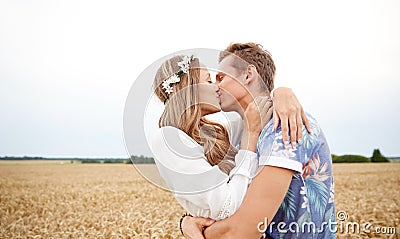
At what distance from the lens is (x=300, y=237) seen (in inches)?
61.5

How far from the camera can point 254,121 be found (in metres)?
1.58

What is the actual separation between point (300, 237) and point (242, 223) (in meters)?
0.22

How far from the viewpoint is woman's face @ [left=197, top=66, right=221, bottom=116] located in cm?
177

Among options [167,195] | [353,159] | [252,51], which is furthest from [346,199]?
[353,159]

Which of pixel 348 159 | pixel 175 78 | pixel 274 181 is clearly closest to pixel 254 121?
pixel 274 181

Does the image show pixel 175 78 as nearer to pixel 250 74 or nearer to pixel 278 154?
pixel 250 74

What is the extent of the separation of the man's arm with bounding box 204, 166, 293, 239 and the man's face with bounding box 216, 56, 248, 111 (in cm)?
37

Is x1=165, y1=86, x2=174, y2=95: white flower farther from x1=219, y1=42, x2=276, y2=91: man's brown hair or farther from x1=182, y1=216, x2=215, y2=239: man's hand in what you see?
x1=182, y1=216, x2=215, y2=239: man's hand

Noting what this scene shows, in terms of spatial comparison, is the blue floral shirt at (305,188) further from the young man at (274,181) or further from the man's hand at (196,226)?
the man's hand at (196,226)

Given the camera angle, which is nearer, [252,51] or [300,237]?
[300,237]

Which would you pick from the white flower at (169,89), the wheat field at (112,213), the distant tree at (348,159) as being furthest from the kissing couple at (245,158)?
the distant tree at (348,159)

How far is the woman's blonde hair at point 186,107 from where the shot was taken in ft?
5.69

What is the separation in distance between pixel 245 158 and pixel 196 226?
271 millimetres

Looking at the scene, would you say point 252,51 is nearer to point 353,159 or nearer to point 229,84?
point 229,84
